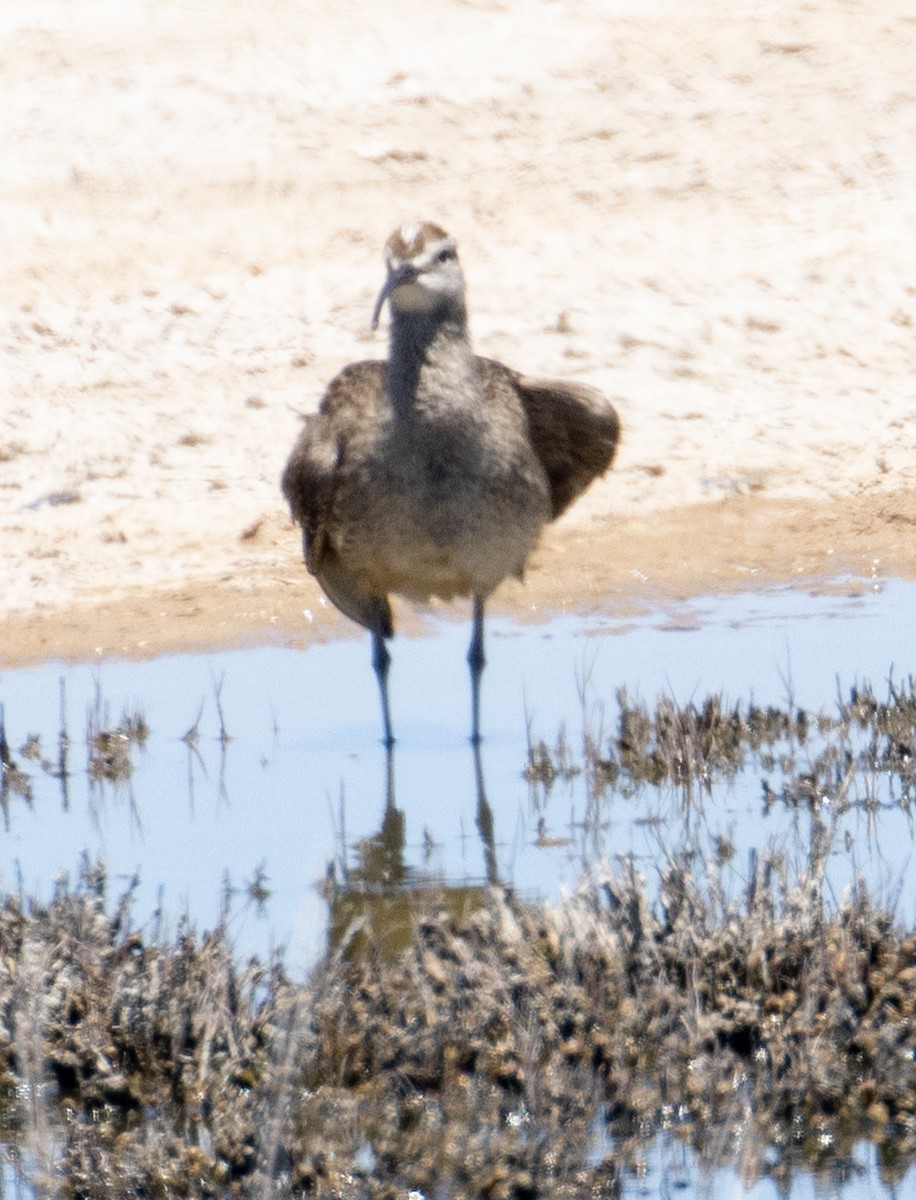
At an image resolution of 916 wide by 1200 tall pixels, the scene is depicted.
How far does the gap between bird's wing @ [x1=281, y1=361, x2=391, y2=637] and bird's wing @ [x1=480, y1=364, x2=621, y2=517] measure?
0.64 metres

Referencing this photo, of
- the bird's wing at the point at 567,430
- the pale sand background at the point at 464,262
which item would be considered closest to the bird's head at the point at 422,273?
the bird's wing at the point at 567,430

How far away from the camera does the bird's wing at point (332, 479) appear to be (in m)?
8.52

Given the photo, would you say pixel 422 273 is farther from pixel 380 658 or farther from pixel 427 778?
pixel 427 778

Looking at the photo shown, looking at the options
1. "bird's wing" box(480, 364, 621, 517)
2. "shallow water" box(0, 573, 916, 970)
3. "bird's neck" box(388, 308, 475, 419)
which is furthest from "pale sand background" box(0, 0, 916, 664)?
"bird's neck" box(388, 308, 475, 419)

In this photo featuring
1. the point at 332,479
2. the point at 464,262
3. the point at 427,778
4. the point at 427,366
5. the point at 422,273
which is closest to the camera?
the point at 427,778

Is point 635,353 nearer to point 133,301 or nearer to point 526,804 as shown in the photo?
point 133,301

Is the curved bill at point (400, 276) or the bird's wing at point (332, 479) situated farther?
the bird's wing at point (332, 479)

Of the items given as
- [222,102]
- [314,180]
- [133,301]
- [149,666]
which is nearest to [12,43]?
[222,102]

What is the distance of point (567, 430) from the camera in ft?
29.5

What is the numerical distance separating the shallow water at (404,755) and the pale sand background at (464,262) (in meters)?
0.72

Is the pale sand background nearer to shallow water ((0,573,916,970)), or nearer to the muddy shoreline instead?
the muddy shoreline

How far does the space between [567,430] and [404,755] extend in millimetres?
1502

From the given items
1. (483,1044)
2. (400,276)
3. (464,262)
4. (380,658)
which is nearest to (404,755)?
(380,658)

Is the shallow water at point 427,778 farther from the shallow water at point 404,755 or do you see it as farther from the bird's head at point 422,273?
the bird's head at point 422,273
